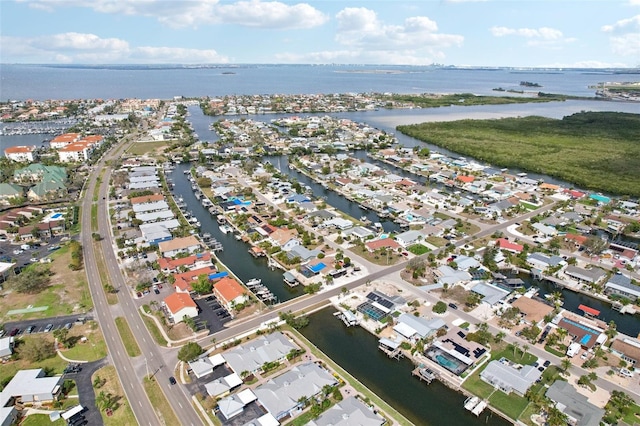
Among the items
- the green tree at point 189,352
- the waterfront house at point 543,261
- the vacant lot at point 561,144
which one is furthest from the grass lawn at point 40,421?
the vacant lot at point 561,144

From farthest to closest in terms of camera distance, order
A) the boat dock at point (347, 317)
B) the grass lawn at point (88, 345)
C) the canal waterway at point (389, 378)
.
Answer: the boat dock at point (347, 317) → the grass lawn at point (88, 345) → the canal waterway at point (389, 378)

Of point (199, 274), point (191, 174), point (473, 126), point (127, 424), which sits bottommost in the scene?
point (127, 424)

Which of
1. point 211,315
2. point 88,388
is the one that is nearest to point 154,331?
point 211,315

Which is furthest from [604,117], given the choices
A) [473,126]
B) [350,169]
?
[350,169]

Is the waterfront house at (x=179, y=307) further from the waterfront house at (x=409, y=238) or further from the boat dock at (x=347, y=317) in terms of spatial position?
the waterfront house at (x=409, y=238)

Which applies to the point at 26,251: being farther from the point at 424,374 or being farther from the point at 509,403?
the point at 509,403

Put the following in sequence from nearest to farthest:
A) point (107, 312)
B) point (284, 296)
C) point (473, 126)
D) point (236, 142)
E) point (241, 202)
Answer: point (107, 312) < point (284, 296) < point (241, 202) < point (236, 142) < point (473, 126)

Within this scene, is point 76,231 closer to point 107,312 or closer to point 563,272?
point 107,312
